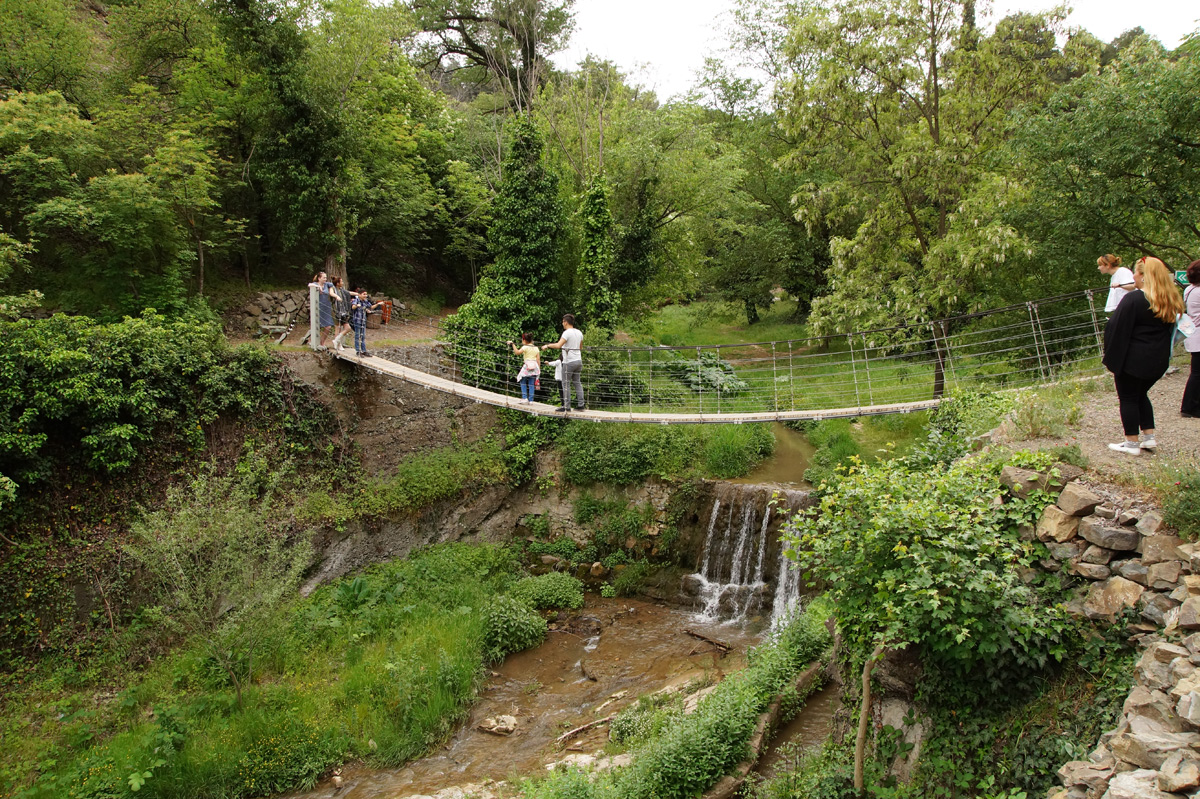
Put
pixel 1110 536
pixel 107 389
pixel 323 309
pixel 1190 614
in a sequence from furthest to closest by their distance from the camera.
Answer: pixel 323 309 < pixel 107 389 < pixel 1110 536 < pixel 1190 614

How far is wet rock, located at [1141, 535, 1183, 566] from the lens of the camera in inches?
190

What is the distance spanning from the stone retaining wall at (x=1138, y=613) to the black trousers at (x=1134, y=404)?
1.09 m

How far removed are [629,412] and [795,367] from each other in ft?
14.8

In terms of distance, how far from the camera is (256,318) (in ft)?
49.0

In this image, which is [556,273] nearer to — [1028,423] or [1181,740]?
[1028,423]

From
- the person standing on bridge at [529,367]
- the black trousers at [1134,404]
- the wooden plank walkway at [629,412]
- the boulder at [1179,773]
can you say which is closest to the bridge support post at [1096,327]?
the wooden plank walkway at [629,412]

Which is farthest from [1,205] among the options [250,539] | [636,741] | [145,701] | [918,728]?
[918,728]

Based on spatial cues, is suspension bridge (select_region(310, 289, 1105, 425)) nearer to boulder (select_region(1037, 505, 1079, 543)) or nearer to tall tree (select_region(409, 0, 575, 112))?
boulder (select_region(1037, 505, 1079, 543))

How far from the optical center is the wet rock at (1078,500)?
5414 mm

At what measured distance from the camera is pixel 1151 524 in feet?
16.5

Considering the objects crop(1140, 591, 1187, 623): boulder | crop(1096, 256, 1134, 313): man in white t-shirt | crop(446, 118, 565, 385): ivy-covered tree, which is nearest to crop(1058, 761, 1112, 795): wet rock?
crop(1140, 591, 1187, 623): boulder

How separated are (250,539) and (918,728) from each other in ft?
27.3

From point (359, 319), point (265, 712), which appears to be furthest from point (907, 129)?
point (265, 712)

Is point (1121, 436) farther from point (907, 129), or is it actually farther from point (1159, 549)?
point (907, 129)
